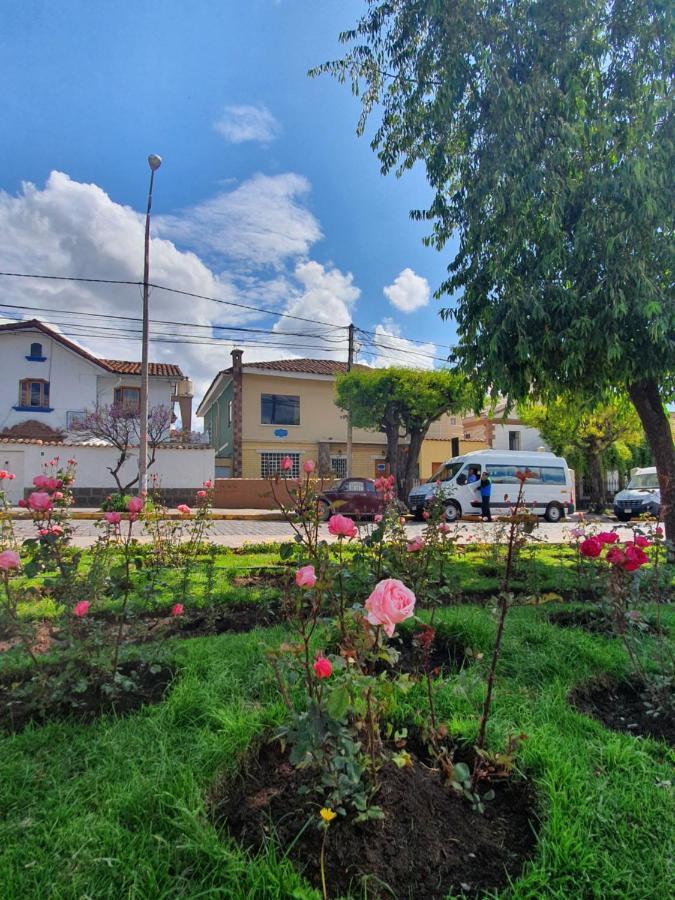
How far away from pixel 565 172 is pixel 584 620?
222 inches

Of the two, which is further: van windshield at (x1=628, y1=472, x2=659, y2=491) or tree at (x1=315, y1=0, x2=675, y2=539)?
van windshield at (x1=628, y1=472, x2=659, y2=491)

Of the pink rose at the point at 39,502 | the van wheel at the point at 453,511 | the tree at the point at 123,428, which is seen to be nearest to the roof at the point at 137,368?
the tree at the point at 123,428

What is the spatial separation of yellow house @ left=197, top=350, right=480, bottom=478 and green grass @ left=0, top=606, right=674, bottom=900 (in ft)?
74.1

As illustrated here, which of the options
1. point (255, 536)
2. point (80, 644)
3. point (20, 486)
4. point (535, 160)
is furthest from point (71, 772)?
point (20, 486)

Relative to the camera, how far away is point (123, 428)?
19.4 m

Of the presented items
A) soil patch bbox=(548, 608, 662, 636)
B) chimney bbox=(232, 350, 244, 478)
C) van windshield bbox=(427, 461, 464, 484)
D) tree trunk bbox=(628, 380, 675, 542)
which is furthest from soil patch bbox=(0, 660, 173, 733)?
chimney bbox=(232, 350, 244, 478)

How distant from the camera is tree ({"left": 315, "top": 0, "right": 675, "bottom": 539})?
235 inches

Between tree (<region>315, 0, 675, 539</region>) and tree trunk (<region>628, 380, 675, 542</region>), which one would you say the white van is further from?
tree (<region>315, 0, 675, 539</region>)

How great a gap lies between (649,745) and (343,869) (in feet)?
4.86

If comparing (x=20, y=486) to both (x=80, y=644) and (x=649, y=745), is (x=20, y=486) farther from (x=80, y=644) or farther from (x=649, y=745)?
(x=649, y=745)

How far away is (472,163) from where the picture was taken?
7020mm

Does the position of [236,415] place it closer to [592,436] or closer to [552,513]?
[552,513]

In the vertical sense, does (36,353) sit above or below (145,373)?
above

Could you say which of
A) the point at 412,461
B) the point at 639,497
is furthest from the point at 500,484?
the point at 639,497
